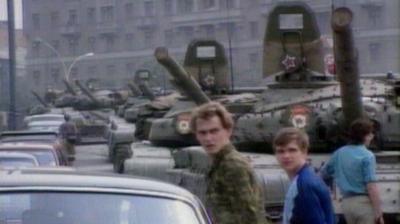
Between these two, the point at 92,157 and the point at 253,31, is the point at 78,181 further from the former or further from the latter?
the point at 253,31

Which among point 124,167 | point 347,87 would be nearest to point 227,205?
point 347,87

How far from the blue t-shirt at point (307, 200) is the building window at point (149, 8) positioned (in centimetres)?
3911

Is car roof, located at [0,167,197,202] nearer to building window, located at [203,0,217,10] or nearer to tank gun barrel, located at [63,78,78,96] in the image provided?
building window, located at [203,0,217,10]

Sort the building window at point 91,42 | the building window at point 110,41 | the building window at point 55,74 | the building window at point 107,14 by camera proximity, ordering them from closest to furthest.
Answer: the building window at point 107,14
the building window at point 110,41
the building window at point 91,42
the building window at point 55,74

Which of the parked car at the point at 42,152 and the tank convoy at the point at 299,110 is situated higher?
the tank convoy at the point at 299,110

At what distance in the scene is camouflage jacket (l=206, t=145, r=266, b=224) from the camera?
8680 millimetres

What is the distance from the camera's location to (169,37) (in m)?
47.0

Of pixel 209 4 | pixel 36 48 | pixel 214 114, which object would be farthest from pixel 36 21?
pixel 214 114

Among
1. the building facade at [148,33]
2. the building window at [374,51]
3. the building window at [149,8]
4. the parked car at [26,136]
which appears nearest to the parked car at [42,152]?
the parked car at [26,136]

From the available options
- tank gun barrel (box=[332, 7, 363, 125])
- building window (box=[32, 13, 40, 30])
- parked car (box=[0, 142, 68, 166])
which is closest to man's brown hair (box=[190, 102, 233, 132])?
tank gun barrel (box=[332, 7, 363, 125])

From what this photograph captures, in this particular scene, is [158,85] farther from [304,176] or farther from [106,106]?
[304,176]

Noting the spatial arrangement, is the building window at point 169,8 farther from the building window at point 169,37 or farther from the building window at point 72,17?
the building window at point 72,17

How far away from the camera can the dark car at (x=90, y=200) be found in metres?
6.64

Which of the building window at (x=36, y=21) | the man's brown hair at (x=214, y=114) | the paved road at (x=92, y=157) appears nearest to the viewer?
the man's brown hair at (x=214, y=114)
